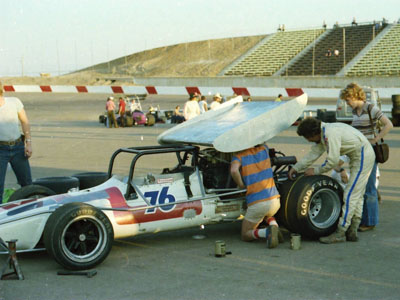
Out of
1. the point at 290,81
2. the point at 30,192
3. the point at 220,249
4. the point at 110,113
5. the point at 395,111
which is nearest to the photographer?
the point at 220,249

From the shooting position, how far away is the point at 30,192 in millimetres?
7078

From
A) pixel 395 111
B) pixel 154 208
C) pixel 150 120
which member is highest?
pixel 154 208

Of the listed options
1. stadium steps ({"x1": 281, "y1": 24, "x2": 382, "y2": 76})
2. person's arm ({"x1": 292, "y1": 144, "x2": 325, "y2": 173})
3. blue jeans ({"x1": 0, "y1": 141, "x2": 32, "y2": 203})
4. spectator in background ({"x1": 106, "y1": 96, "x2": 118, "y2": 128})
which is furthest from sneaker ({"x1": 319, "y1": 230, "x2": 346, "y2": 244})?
stadium steps ({"x1": 281, "y1": 24, "x2": 382, "y2": 76})

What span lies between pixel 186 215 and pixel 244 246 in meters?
0.71

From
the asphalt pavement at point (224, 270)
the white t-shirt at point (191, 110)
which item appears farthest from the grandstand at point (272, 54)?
the asphalt pavement at point (224, 270)

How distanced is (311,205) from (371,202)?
0.73 metres

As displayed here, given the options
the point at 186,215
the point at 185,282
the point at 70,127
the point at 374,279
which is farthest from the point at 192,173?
the point at 70,127

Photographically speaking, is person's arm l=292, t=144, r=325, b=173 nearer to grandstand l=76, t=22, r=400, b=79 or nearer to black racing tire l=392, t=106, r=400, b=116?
black racing tire l=392, t=106, r=400, b=116

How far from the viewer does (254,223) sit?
264 inches

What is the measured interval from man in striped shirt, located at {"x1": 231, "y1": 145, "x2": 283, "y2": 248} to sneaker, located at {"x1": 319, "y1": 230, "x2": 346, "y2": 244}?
0.48 meters

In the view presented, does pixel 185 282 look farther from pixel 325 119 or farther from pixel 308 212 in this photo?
pixel 325 119

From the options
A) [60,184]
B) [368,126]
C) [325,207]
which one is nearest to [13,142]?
[60,184]

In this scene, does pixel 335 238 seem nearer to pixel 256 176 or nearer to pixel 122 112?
pixel 256 176

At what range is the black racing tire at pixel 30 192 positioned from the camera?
7.05 meters
